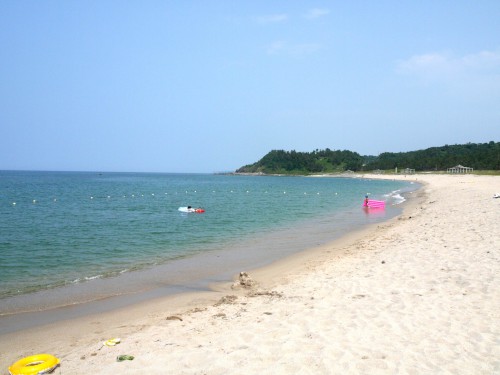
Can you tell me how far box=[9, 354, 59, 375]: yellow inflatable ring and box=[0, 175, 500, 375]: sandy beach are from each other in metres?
0.16

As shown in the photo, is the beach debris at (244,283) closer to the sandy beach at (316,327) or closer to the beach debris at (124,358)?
the sandy beach at (316,327)

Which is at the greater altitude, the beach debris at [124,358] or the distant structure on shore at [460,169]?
the distant structure on shore at [460,169]

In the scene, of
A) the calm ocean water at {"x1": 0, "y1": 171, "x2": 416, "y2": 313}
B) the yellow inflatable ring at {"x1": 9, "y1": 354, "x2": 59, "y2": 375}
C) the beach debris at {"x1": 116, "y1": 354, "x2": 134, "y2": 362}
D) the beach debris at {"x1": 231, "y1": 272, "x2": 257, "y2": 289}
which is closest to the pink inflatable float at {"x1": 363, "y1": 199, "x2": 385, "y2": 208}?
the calm ocean water at {"x1": 0, "y1": 171, "x2": 416, "y2": 313}

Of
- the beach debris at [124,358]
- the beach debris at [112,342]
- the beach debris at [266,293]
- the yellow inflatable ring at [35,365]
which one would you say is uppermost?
the beach debris at [124,358]

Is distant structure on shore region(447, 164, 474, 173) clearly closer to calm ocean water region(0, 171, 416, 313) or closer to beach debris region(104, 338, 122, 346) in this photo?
calm ocean water region(0, 171, 416, 313)

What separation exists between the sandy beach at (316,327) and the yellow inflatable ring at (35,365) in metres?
0.16

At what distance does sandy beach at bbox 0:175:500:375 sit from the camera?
17.1 feet

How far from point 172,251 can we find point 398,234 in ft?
32.5

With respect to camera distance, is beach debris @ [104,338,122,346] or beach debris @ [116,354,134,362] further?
beach debris @ [104,338,122,346]

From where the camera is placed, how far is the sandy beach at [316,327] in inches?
206

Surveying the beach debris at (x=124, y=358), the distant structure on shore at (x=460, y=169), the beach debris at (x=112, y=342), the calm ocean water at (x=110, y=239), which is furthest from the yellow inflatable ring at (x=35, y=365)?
the distant structure on shore at (x=460, y=169)

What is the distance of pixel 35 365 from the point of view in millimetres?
5766

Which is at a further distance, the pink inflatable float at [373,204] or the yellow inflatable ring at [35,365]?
the pink inflatable float at [373,204]

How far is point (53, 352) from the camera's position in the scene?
6758 mm
